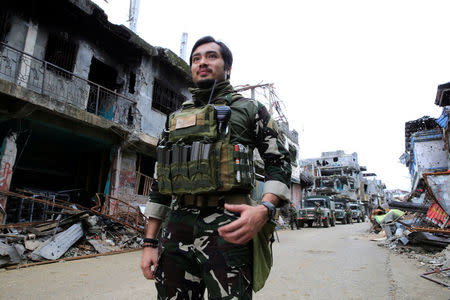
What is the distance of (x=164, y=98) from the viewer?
10930 millimetres

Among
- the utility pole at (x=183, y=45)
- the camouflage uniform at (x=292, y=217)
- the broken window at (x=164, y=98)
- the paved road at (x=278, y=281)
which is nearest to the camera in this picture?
the paved road at (x=278, y=281)

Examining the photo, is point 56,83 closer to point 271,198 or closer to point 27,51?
point 27,51

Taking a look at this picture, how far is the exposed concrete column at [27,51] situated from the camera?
6.75m

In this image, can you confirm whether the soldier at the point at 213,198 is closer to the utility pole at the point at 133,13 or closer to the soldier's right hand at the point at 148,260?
the soldier's right hand at the point at 148,260

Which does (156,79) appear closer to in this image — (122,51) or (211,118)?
(122,51)

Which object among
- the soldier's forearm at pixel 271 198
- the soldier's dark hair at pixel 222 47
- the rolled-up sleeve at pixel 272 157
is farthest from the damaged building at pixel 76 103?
the soldier's forearm at pixel 271 198

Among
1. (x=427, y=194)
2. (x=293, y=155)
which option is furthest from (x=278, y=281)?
(x=293, y=155)

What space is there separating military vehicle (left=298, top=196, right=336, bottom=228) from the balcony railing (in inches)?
531

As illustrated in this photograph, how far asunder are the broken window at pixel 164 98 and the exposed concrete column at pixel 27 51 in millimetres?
4026

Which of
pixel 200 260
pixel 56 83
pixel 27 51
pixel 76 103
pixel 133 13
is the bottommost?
pixel 200 260

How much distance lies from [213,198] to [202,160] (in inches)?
7.7

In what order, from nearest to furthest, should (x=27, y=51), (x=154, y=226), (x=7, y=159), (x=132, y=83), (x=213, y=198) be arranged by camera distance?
(x=213, y=198) < (x=154, y=226) < (x=7, y=159) < (x=27, y=51) < (x=132, y=83)

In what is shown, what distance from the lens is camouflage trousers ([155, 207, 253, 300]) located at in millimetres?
1182

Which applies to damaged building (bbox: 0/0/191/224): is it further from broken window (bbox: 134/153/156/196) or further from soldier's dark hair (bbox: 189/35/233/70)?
soldier's dark hair (bbox: 189/35/233/70)
